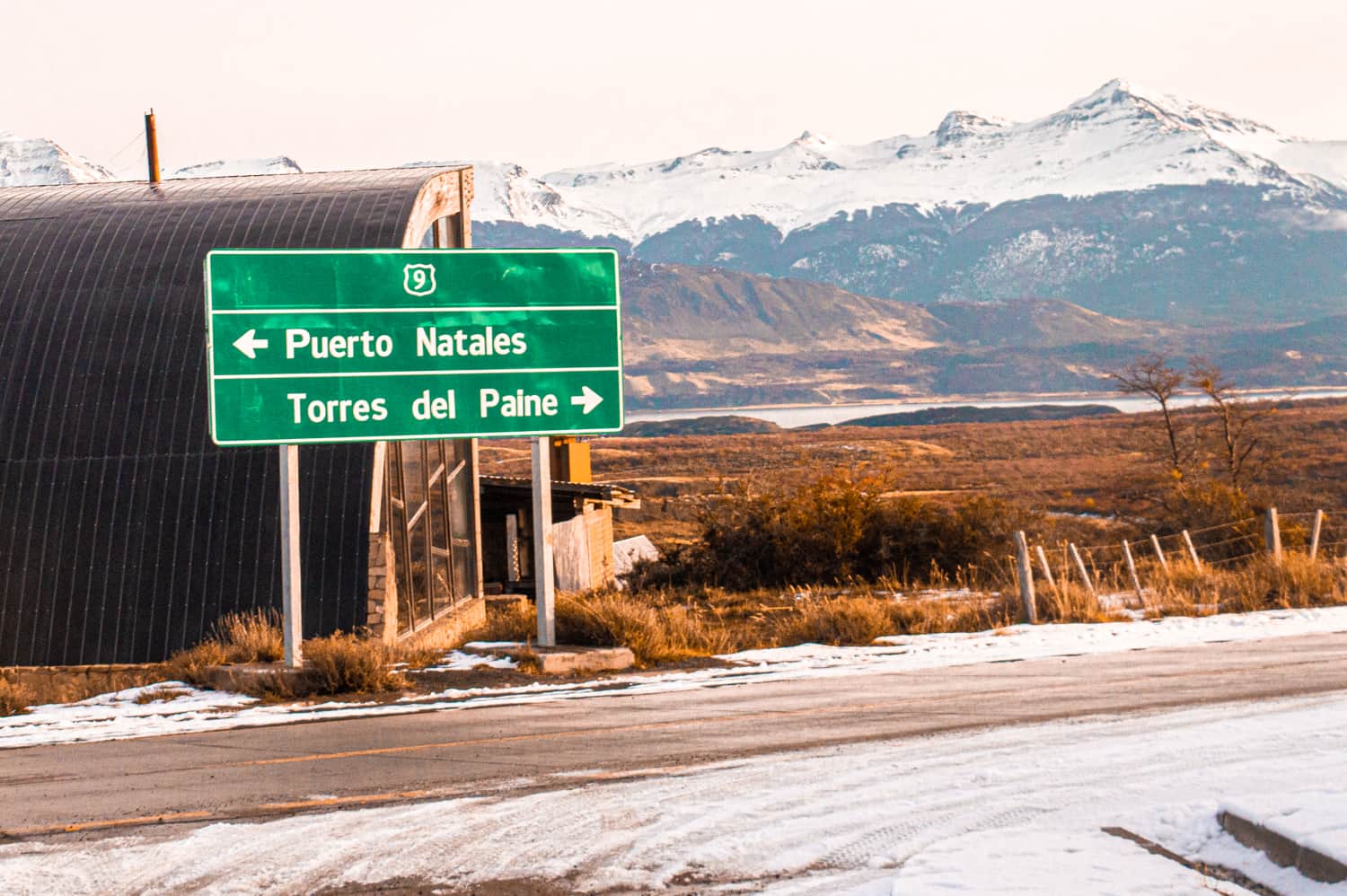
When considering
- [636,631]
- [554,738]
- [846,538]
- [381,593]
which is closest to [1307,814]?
[554,738]

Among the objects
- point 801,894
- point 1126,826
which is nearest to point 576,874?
point 801,894

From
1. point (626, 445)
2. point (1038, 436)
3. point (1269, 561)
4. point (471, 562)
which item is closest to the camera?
point (1269, 561)

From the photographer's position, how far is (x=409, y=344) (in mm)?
14461

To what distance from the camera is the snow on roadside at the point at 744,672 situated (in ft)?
39.7

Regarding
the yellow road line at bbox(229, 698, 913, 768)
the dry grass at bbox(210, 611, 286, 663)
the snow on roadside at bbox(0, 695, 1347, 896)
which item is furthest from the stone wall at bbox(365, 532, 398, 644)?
the snow on roadside at bbox(0, 695, 1347, 896)

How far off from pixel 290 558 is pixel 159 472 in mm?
5346

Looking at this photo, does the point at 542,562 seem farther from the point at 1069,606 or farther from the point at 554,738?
the point at 1069,606

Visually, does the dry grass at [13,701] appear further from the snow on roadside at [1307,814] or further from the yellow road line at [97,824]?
the snow on roadside at [1307,814]

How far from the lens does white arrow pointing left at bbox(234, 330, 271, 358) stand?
1391 cm

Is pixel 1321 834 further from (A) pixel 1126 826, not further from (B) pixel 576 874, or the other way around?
(B) pixel 576 874

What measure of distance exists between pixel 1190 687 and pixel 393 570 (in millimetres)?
10210

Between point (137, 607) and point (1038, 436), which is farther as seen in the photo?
point (1038, 436)

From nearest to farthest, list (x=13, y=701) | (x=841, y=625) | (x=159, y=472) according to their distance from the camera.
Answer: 1. (x=13, y=701)
2. (x=841, y=625)
3. (x=159, y=472)

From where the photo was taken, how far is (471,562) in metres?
24.7
